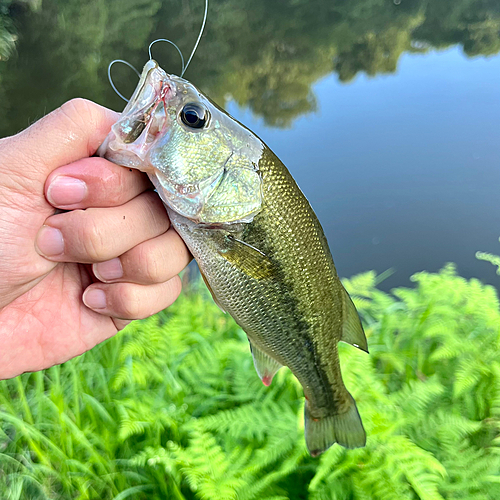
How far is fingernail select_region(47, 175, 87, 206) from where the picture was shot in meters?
1.47

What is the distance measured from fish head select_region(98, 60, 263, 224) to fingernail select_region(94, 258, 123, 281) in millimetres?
422

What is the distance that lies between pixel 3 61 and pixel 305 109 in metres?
9.35

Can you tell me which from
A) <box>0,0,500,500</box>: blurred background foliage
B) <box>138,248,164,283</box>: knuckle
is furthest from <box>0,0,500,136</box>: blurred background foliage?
<box>138,248,164,283</box>: knuckle

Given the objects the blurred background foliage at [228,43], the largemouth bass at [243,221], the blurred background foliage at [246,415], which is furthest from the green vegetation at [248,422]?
the blurred background foliage at [228,43]

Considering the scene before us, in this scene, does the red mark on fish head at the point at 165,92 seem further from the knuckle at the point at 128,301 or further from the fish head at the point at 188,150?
the knuckle at the point at 128,301

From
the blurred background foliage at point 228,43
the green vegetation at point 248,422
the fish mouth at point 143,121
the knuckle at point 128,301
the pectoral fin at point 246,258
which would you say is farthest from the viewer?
the blurred background foliage at point 228,43

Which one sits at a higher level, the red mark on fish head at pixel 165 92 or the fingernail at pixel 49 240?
the red mark on fish head at pixel 165 92

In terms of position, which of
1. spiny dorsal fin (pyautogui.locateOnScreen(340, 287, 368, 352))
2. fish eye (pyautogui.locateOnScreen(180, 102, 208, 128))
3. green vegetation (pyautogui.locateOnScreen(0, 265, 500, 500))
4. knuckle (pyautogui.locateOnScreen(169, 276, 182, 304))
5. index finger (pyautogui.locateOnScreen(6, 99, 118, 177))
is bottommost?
green vegetation (pyautogui.locateOnScreen(0, 265, 500, 500))

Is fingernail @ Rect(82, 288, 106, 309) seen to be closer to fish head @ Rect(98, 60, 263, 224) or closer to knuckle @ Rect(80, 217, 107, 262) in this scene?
knuckle @ Rect(80, 217, 107, 262)

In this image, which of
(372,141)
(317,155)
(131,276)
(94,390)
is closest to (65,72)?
(317,155)

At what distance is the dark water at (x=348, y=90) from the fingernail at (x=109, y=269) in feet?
17.9

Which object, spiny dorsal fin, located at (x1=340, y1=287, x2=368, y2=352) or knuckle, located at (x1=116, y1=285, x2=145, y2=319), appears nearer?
knuckle, located at (x1=116, y1=285, x2=145, y2=319)

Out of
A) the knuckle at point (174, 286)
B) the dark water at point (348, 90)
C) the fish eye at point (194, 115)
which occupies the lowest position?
the knuckle at point (174, 286)

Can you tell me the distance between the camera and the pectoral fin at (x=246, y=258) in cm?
167
